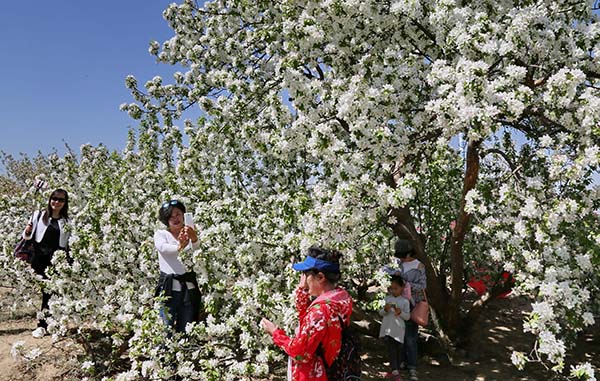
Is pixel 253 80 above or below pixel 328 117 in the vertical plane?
above

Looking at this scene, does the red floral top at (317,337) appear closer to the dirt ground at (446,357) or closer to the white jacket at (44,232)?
the dirt ground at (446,357)

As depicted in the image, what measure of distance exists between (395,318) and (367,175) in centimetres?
195

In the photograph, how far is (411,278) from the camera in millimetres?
5461

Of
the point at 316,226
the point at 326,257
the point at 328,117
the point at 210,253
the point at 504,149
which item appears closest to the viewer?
the point at 326,257

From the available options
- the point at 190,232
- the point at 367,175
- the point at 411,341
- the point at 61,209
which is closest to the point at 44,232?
the point at 61,209

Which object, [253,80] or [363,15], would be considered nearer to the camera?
[363,15]

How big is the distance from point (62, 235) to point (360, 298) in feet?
14.8

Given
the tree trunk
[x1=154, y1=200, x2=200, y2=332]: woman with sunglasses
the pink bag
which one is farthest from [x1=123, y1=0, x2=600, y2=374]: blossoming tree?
[x1=154, y1=200, x2=200, y2=332]: woman with sunglasses

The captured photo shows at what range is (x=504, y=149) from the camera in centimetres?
707

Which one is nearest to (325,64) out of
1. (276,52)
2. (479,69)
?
(276,52)

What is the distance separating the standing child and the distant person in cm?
16

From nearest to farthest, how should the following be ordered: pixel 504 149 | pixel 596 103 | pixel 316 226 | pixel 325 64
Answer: pixel 596 103, pixel 316 226, pixel 325 64, pixel 504 149

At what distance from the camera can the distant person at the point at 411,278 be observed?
546cm

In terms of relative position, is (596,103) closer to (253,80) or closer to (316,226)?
(316,226)
